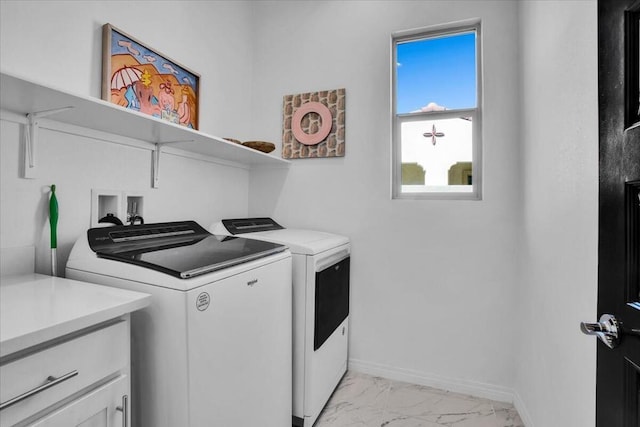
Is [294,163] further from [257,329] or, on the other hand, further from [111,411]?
[111,411]

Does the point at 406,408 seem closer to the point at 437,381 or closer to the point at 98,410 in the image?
the point at 437,381

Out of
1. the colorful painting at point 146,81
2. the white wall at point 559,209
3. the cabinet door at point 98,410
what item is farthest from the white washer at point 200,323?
the white wall at point 559,209

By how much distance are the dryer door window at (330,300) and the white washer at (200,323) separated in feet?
0.82

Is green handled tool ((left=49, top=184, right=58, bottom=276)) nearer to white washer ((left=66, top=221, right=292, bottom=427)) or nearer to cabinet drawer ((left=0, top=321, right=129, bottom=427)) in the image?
white washer ((left=66, top=221, right=292, bottom=427))

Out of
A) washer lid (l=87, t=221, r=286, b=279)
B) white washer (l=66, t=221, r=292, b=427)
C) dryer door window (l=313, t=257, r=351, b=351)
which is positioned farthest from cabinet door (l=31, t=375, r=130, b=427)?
dryer door window (l=313, t=257, r=351, b=351)

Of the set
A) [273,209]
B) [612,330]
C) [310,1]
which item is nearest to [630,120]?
[612,330]

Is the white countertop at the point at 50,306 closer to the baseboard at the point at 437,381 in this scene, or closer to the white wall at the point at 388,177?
the white wall at the point at 388,177

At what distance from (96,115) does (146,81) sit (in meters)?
0.58

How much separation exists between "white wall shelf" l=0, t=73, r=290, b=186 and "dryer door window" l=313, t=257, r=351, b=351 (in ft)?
2.95

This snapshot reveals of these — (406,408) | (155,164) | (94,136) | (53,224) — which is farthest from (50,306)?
(406,408)

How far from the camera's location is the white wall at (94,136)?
120cm

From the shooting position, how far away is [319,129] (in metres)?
2.44

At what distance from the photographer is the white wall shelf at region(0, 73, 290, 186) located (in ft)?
3.22

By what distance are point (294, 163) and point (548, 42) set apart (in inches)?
64.7
